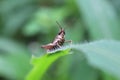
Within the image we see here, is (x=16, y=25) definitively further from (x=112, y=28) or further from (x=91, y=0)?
(x=112, y=28)

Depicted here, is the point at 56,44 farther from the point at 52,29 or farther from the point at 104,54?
the point at 52,29

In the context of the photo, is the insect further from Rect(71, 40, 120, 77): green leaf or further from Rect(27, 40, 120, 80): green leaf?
Rect(71, 40, 120, 77): green leaf

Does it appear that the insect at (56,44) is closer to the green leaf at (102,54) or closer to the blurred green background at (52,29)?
the green leaf at (102,54)

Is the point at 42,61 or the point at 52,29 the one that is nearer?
the point at 42,61

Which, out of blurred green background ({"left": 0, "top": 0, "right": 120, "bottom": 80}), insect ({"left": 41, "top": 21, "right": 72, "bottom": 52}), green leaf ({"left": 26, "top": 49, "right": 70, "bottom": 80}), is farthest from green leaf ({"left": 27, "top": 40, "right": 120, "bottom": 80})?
blurred green background ({"left": 0, "top": 0, "right": 120, "bottom": 80})

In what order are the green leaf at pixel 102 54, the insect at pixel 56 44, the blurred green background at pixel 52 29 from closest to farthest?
the green leaf at pixel 102 54 → the insect at pixel 56 44 → the blurred green background at pixel 52 29

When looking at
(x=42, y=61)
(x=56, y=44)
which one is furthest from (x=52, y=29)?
(x=42, y=61)

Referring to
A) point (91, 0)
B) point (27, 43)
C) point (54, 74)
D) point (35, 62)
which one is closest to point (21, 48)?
point (27, 43)

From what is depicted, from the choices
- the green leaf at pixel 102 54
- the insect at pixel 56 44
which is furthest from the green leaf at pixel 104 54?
the insect at pixel 56 44
